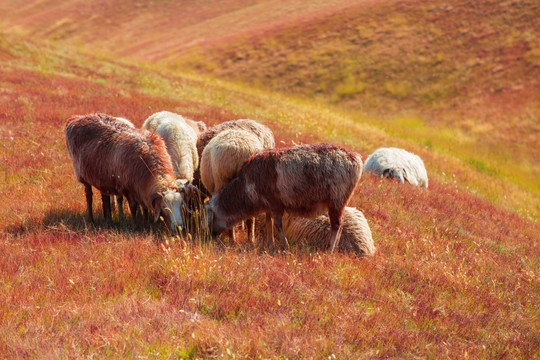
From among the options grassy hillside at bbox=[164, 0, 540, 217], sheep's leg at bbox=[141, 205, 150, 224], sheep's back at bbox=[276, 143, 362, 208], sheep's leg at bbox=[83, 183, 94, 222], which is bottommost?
grassy hillside at bbox=[164, 0, 540, 217]

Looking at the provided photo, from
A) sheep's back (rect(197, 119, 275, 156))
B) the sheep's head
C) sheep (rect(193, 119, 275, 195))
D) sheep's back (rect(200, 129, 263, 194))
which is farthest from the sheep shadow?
the sheep's head

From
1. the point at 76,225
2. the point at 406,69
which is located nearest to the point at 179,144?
the point at 76,225

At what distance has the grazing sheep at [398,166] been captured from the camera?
42.9 ft

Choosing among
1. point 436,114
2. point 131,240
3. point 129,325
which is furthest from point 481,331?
point 436,114

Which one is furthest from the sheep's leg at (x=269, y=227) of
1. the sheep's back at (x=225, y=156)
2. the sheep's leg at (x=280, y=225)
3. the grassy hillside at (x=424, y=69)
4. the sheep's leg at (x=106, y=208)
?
the grassy hillside at (x=424, y=69)

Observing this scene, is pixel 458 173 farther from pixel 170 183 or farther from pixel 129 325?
pixel 129 325

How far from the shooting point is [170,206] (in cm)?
733

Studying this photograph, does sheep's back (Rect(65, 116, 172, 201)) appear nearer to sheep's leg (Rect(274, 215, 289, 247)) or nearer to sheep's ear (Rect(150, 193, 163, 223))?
sheep's ear (Rect(150, 193, 163, 223))

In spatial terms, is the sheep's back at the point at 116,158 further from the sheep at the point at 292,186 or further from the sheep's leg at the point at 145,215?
the sheep at the point at 292,186

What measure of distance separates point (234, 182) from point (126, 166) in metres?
1.75

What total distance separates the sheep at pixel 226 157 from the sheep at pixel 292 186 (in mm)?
387

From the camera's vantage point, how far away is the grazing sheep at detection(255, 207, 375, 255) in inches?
300

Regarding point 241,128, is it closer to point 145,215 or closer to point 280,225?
point 145,215

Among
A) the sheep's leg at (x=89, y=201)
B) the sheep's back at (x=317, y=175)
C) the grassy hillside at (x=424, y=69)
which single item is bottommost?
the grassy hillside at (x=424, y=69)
